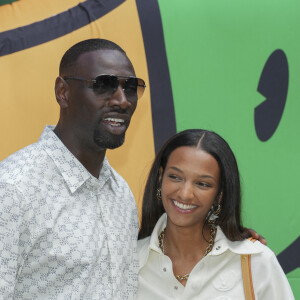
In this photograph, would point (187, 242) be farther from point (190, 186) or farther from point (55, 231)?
point (55, 231)

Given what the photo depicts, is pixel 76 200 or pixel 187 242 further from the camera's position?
pixel 187 242

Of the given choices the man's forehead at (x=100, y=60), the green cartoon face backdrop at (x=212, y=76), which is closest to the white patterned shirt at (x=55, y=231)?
the man's forehead at (x=100, y=60)

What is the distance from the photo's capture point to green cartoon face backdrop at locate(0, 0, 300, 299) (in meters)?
2.95

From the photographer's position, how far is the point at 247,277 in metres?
1.83

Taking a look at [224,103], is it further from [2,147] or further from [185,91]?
[2,147]

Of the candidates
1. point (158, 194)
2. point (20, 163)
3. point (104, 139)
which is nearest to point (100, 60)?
point (104, 139)

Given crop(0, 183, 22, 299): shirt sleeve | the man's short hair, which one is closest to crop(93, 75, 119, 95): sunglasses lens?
the man's short hair

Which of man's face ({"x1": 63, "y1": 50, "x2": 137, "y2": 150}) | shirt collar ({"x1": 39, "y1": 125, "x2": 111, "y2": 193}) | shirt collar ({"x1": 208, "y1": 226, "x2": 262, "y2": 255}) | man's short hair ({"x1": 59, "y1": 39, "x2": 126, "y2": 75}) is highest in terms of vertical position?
man's short hair ({"x1": 59, "y1": 39, "x2": 126, "y2": 75})

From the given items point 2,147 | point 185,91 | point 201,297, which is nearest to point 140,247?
point 201,297

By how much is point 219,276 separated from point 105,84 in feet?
2.40

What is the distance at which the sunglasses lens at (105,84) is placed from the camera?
5.81ft

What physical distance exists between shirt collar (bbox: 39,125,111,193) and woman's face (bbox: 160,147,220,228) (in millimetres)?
275

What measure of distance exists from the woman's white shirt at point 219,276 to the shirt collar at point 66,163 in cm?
38

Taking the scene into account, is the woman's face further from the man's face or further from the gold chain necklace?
the man's face
